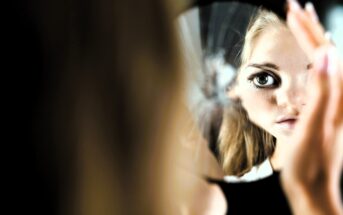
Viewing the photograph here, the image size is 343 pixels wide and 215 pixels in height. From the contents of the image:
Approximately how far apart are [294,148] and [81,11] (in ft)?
1.50

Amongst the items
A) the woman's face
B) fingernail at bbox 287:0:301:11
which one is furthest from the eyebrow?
fingernail at bbox 287:0:301:11

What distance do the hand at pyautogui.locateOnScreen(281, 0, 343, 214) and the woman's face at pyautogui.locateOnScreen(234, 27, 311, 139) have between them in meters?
0.02

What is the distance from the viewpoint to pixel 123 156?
769 mm

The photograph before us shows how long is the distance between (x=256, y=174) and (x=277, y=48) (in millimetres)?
228

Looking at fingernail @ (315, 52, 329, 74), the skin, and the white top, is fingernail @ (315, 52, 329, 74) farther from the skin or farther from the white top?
the white top

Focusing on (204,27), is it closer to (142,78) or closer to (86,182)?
(142,78)

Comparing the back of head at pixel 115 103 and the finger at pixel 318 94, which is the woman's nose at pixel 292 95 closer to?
the finger at pixel 318 94

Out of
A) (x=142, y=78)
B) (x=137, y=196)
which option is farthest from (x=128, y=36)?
(x=137, y=196)

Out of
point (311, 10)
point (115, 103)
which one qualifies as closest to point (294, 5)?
point (311, 10)

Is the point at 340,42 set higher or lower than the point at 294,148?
higher

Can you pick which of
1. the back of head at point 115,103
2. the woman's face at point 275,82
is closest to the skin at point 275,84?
the woman's face at point 275,82

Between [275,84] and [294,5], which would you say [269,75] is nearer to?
[275,84]

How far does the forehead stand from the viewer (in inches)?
30.0

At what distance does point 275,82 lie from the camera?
77 centimetres
